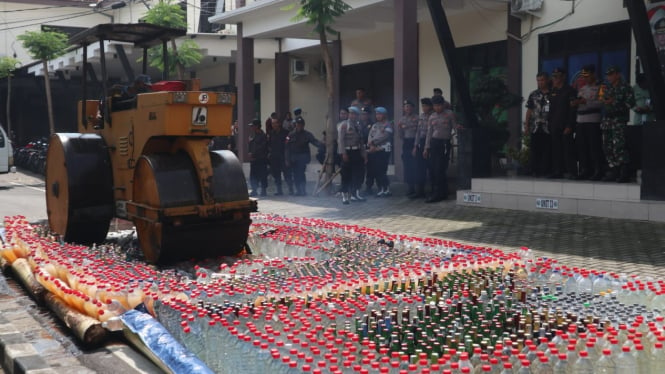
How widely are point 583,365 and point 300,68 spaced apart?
21.2 meters

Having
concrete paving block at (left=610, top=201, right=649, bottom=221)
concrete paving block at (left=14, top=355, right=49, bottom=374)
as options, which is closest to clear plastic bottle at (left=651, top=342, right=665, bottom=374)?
concrete paving block at (left=14, top=355, right=49, bottom=374)

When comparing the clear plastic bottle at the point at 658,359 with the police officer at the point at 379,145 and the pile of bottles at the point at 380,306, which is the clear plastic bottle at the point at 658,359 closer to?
the pile of bottles at the point at 380,306

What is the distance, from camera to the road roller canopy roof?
28.5 ft

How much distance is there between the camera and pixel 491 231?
1060 cm

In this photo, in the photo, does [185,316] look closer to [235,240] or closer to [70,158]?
[235,240]

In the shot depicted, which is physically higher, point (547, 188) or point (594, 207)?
point (547, 188)

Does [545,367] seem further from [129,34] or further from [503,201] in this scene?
[503,201]

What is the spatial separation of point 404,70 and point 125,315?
11355 millimetres

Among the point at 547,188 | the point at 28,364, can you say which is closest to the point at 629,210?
the point at 547,188

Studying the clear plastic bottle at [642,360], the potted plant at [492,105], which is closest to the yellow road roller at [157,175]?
the clear plastic bottle at [642,360]

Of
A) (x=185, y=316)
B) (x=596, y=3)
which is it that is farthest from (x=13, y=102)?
(x=185, y=316)

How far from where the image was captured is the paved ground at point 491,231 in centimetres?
609

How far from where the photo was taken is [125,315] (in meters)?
5.38

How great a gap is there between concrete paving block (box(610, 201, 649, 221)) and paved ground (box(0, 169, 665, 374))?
0.18 m
